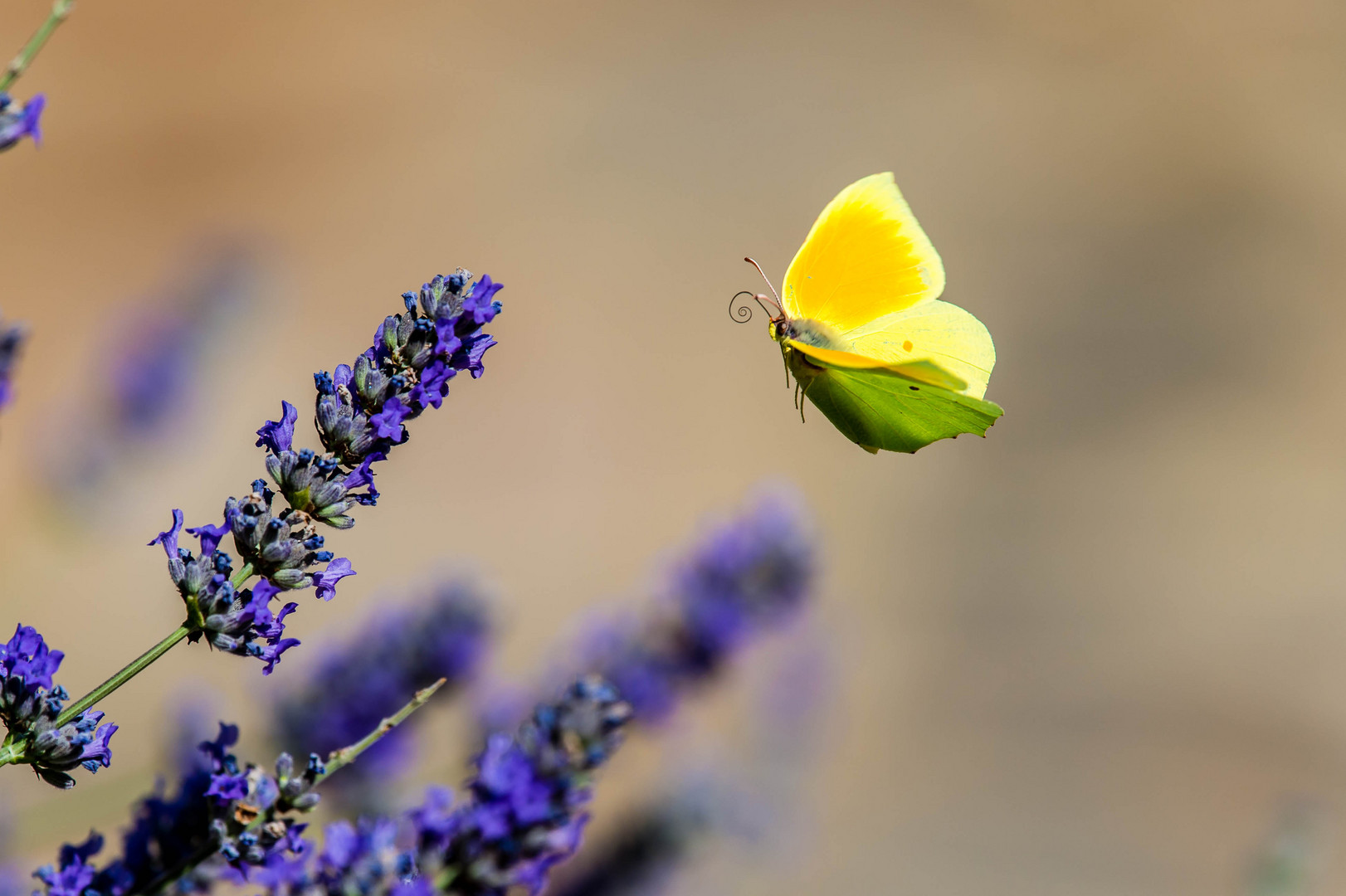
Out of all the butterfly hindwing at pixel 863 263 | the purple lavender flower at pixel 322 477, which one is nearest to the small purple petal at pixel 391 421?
the purple lavender flower at pixel 322 477

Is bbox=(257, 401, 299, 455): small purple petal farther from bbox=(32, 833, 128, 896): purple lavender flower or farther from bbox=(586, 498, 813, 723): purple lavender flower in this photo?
bbox=(586, 498, 813, 723): purple lavender flower

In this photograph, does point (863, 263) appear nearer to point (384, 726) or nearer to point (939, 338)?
point (939, 338)

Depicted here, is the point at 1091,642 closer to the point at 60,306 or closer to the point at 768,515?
the point at 768,515

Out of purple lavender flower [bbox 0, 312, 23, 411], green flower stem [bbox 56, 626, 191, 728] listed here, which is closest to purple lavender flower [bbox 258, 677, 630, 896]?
green flower stem [bbox 56, 626, 191, 728]

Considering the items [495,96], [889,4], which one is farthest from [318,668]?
[889,4]

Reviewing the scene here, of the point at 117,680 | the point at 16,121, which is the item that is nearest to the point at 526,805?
the point at 117,680
